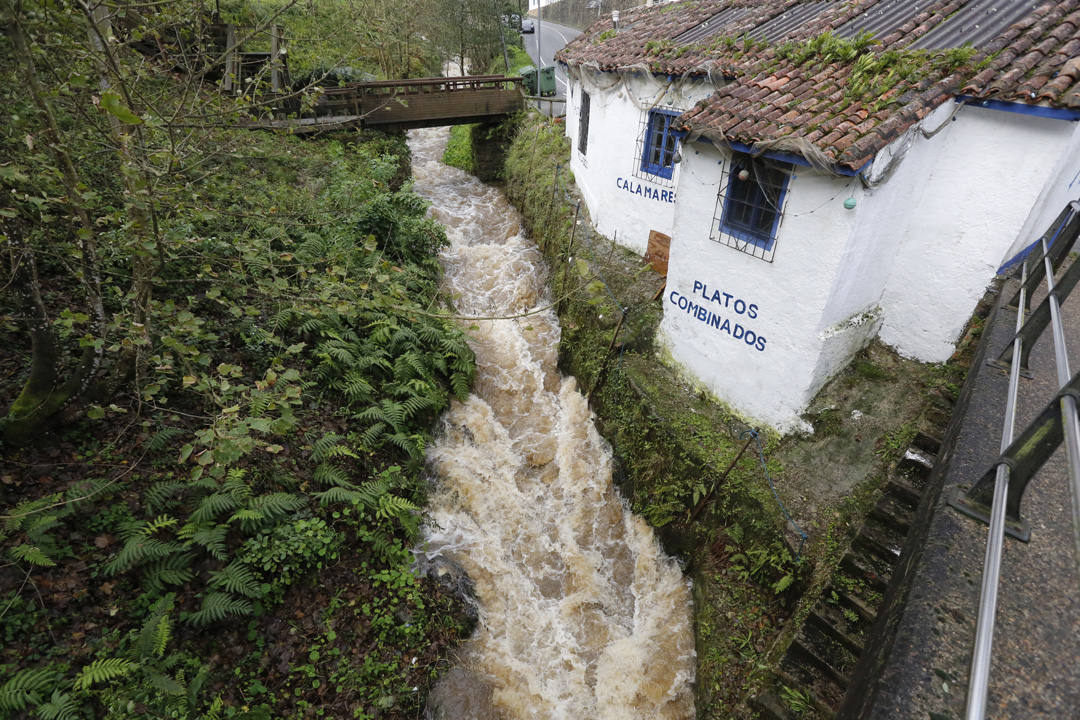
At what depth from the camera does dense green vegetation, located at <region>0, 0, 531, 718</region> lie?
14.2ft

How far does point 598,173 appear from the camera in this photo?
42.1 feet

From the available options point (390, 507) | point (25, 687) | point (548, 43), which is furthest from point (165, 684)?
point (548, 43)

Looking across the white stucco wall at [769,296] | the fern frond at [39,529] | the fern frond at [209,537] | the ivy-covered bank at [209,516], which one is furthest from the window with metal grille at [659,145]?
the fern frond at [39,529]

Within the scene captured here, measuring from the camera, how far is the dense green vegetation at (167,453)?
434 centimetres

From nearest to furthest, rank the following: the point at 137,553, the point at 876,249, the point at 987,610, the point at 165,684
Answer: the point at 987,610
the point at 165,684
the point at 137,553
the point at 876,249

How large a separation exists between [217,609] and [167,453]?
216 centimetres

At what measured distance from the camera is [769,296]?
23.1 ft

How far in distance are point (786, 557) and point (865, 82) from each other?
573cm

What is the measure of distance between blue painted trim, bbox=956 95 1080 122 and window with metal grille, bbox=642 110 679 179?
5052 millimetres

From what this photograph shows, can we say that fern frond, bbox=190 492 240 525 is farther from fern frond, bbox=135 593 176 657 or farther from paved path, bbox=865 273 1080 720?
paved path, bbox=865 273 1080 720

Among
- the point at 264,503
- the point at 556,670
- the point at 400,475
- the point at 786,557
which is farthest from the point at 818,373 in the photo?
the point at 264,503

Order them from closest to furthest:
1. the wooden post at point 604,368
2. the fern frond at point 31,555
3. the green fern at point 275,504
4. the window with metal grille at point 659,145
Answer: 1. the fern frond at point 31,555
2. the green fern at point 275,504
3. the wooden post at point 604,368
4. the window with metal grille at point 659,145

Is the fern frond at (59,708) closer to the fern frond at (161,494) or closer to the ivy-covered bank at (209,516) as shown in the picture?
the ivy-covered bank at (209,516)

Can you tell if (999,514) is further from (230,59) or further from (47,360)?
(47,360)
